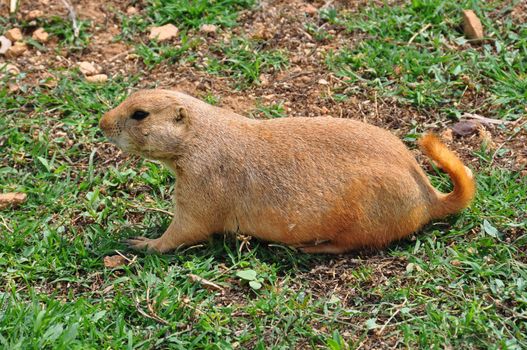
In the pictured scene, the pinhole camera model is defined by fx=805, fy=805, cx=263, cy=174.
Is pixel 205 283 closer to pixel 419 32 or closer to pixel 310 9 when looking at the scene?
pixel 419 32

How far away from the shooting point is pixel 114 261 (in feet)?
17.0

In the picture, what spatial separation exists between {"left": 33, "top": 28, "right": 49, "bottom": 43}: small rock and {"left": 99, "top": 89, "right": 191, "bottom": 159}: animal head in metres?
2.37

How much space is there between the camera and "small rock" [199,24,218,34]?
721 centimetres

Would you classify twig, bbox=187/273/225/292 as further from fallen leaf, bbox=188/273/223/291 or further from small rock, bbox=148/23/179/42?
small rock, bbox=148/23/179/42

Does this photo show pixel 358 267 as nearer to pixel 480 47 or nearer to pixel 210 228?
pixel 210 228

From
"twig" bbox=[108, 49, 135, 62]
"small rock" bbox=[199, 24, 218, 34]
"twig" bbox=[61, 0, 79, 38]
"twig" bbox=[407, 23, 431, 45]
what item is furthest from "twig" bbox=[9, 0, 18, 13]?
"twig" bbox=[407, 23, 431, 45]

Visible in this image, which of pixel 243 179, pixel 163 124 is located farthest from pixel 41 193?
pixel 243 179

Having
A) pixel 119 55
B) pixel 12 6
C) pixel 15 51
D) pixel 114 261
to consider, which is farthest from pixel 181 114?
pixel 12 6

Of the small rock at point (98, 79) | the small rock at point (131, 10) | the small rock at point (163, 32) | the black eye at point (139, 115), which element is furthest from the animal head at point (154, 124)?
the small rock at point (131, 10)

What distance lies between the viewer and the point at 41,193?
5.79 metres

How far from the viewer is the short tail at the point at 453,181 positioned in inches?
200

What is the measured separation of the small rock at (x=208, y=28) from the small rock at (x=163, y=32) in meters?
0.23

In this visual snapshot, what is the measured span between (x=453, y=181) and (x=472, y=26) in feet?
7.44

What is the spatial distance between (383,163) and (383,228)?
0.41m
